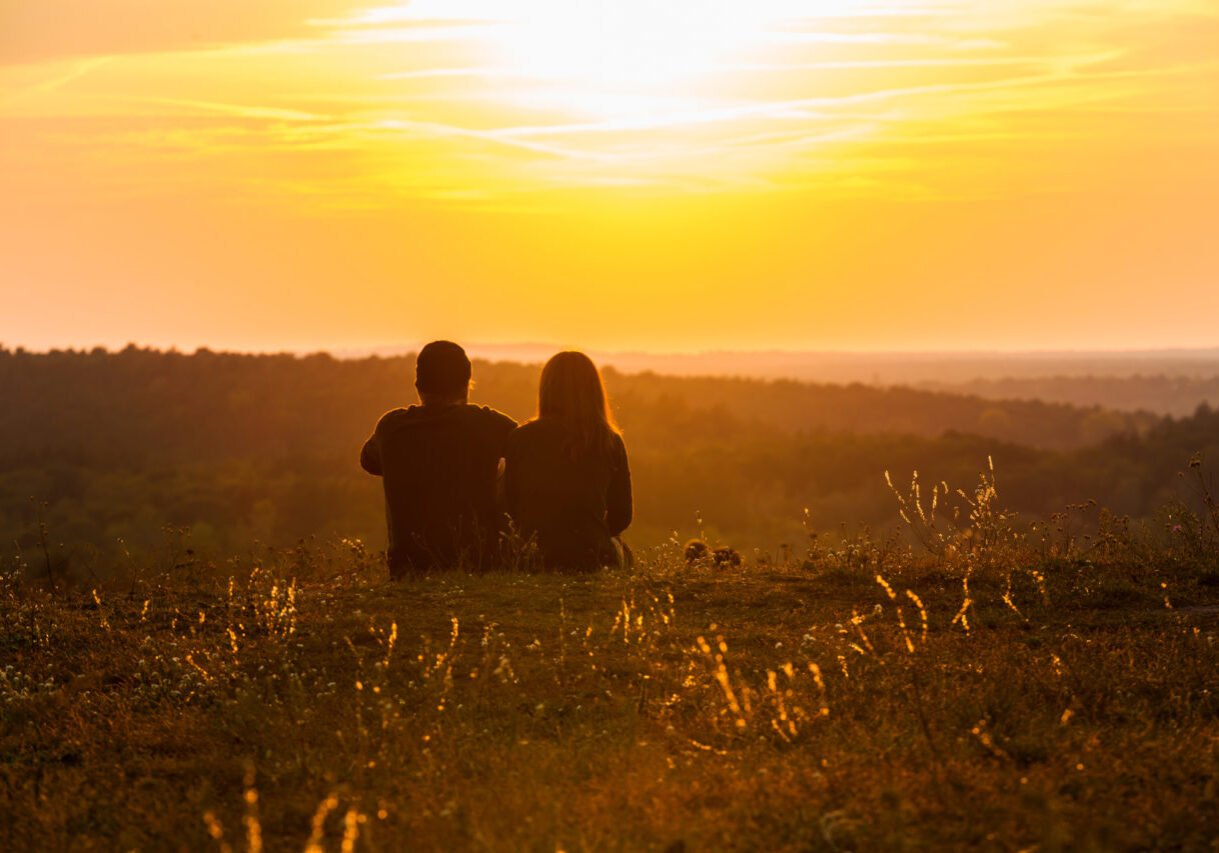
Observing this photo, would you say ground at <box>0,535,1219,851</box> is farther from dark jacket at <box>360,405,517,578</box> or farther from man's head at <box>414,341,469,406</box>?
man's head at <box>414,341,469,406</box>

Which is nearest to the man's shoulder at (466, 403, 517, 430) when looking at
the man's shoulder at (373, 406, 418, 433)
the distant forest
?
the man's shoulder at (373, 406, 418, 433)

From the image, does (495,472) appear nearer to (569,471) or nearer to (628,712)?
(569,471)

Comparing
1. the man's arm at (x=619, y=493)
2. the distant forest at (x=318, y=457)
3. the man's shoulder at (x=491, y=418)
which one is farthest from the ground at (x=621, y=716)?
the distant forest at (x=318, y=457)

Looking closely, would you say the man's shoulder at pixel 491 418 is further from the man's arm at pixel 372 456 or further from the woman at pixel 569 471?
the man's arm at pixel 372 456

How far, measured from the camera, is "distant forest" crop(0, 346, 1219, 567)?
70812 millimetres

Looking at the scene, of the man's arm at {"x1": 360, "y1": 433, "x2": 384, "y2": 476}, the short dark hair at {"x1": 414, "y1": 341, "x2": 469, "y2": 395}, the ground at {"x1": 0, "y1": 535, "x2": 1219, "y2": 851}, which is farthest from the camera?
the man's arm at {"x1": 360, "y1": 433, "x2": 384, "y2": 476}

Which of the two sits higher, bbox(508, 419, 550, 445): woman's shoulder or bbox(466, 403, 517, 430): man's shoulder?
bbox(466, 403, 517, 430): man's shoulder

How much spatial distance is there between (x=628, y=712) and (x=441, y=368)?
13.3 feet

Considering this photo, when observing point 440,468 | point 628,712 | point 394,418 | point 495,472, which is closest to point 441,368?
point 394,418

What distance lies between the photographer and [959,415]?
5851 inches

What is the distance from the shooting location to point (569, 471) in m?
8.85

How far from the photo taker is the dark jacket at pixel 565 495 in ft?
28.9

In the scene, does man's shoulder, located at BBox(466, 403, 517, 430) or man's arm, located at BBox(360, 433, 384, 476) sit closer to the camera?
man's shoulder, located at BBox(466, 403, 517, 430)

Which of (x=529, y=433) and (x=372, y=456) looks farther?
(x=372, y=456)
